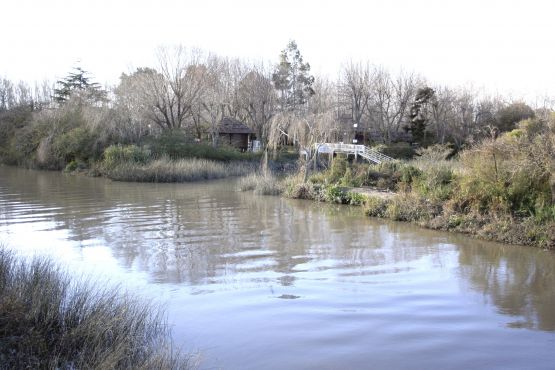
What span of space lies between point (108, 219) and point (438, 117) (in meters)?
41.4

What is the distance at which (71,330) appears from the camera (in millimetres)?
6617

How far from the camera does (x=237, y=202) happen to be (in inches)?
1027

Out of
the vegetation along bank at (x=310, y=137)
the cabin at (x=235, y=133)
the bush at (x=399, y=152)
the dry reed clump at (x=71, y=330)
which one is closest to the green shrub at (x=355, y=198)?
the vegetation along bank at (x=310, y=137)

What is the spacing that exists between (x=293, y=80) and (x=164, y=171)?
28.1 metres

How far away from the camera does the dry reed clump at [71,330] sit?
18.9 feet

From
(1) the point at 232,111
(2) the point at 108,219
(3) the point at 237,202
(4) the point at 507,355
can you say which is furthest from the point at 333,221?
(1) the point at 232,111

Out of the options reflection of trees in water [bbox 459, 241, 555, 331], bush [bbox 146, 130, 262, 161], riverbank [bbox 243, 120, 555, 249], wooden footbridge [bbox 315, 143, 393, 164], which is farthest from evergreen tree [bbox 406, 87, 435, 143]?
reflection of trees in water [bbox 459, 241, 555, 331]

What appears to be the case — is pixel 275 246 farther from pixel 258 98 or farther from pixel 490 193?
pixel 258 98

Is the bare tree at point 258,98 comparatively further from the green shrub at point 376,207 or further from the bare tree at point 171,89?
the green shrub at point 376,207

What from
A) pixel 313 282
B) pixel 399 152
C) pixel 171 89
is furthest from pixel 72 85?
pixel 313 282

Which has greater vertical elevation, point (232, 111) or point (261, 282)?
point (232, 111)

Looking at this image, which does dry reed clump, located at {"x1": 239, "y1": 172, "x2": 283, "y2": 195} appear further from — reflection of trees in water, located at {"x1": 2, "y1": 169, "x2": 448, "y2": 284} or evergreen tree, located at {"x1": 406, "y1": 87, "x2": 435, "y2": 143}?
evergreen tree, located at {"x1": 406, "y1": 87, "x2": 435, "y2": 143}

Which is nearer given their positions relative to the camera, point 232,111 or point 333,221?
point 333,221

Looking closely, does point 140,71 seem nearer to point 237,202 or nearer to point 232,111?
point 232,111
